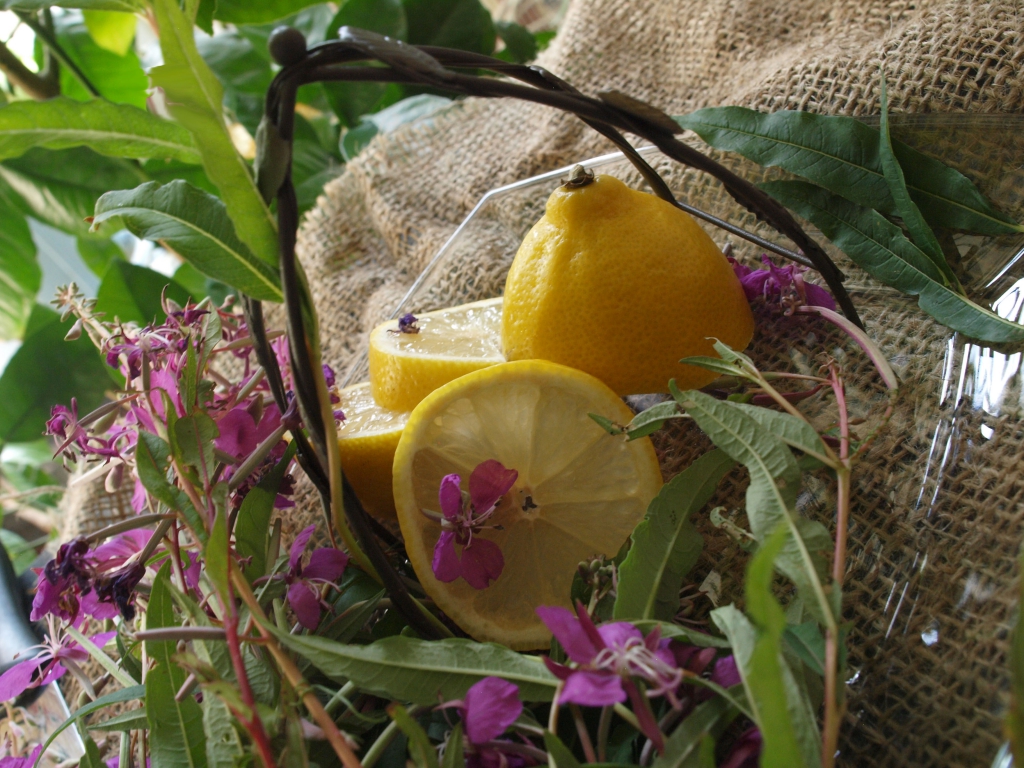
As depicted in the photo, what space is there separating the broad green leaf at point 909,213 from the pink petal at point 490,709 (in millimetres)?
347

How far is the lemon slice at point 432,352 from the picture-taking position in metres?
0.48

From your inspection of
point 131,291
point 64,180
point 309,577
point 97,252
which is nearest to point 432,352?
point 309,577

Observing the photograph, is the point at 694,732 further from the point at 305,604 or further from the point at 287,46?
the point at 287,46

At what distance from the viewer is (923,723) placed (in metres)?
0.31

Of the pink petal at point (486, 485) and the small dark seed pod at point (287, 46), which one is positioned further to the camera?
the pink petal at point (486, 485)

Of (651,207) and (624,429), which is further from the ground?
(651,207)

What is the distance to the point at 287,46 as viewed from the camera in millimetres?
288

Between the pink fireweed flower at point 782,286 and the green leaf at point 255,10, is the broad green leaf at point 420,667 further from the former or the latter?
the green leaf at point 255,10

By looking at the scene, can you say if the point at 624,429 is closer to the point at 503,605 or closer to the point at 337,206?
the point at 503,605

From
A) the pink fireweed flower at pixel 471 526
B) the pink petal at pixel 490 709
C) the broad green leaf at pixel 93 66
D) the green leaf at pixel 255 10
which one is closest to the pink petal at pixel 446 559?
the pink fireweed flower at pixel 471 526

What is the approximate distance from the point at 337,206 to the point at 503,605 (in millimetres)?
591

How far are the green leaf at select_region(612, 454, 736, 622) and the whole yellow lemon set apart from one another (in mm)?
93

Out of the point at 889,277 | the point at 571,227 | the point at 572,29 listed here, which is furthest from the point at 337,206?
the point at 889,277

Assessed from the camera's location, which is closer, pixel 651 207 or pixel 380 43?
pixel 380 43
